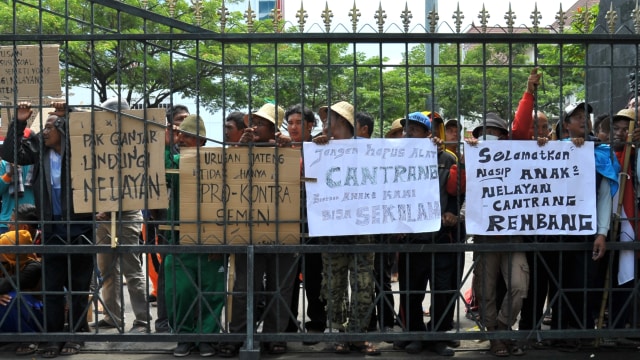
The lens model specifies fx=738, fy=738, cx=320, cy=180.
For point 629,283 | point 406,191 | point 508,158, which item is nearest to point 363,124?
point 406,191

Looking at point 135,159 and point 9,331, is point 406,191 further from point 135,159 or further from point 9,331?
point 9,331

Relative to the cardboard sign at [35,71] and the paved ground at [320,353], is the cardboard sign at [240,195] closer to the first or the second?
the paved ground at [320,353]

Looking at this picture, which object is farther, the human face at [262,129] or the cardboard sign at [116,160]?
the human face at [262,129]

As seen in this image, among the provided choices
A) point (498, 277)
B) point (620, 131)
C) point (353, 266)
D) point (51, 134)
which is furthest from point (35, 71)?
point (620, 131)

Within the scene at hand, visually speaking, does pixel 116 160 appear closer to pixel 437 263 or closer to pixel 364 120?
pixel 364 120

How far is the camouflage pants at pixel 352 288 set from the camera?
602 centimetres

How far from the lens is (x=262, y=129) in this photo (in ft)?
21.1

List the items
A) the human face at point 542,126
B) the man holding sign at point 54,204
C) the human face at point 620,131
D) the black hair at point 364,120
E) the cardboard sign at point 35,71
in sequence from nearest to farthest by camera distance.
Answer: the cardboard sign at point 35,71, the man holding sign at point 54,204, the human face at point 620,131, the black hair at point 364,120, the human face at point 542,126

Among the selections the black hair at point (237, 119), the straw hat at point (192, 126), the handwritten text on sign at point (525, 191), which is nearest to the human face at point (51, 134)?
the straw hat at point (192, 126)

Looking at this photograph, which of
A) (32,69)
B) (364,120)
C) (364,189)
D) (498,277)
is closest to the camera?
(364,189)

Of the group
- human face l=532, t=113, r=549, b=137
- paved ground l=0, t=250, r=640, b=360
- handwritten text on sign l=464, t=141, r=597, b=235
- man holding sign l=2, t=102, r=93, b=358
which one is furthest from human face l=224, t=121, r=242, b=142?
human face l=532, t=113, r=549, b=137

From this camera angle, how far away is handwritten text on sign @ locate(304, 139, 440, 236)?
5863mm

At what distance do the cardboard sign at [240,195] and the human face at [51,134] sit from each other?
3.97 ft

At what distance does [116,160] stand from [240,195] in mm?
1030
